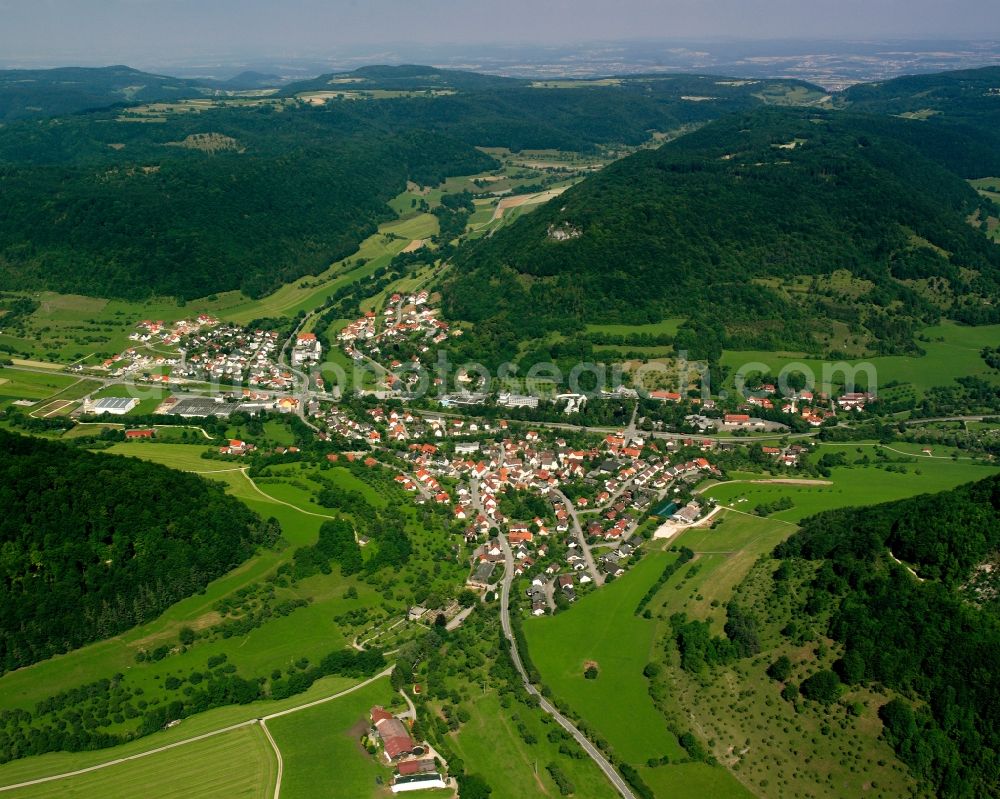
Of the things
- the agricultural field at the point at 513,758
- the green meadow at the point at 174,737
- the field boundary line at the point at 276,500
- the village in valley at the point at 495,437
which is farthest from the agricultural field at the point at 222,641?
the agricultural field at the point at 513,758

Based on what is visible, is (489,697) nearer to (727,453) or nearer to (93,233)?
(727,453)

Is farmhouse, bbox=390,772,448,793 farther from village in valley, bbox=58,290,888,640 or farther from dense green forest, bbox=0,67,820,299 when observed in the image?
dense green forest, bbox=0,67,820,299

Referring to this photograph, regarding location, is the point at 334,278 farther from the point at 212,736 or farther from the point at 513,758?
the point at 513,758

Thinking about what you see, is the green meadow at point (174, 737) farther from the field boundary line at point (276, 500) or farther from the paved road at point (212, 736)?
the field boundary line at point (276, 500)

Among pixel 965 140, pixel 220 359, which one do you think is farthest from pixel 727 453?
pixel 965 140

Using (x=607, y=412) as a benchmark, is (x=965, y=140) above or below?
above

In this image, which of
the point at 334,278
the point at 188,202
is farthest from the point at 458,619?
the point at 188,202
